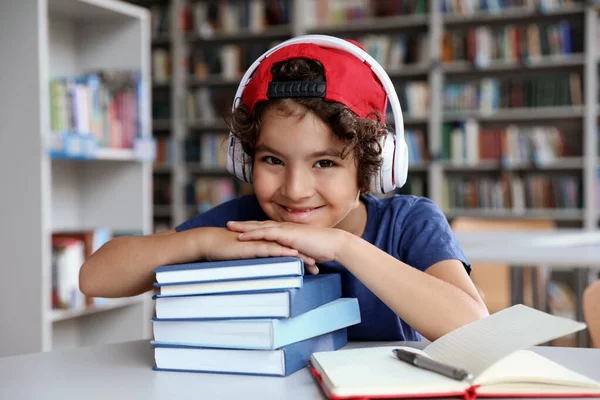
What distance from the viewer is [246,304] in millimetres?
797

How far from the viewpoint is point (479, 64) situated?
4.40m

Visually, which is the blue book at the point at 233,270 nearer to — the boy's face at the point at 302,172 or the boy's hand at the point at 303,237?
the boy's hand at the point at 303,237

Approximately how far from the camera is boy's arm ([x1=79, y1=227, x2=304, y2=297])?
94 cm

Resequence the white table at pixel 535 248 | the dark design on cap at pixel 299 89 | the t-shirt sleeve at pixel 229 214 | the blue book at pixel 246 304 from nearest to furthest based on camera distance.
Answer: the blue book at pixel 246 304, the dark design on cap at pixel 299 89, the t-shirt sleeve at pixel 229 214, the white table at pixel 535 248

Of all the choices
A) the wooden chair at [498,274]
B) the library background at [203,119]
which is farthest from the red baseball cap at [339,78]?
the wooden chair at [498,274]

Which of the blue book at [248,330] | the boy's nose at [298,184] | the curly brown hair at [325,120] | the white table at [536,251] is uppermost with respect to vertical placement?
the curly brown hair at [325,120]

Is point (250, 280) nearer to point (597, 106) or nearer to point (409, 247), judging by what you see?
point (409, 247)

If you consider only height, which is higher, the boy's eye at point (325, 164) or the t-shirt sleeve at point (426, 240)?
the boy's eye at point (325, 164)

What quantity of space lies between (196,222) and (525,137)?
3.58 m

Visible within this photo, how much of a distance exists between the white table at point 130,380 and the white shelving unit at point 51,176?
1.31 meters

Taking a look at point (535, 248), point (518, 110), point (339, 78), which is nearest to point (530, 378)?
point (339, 78)

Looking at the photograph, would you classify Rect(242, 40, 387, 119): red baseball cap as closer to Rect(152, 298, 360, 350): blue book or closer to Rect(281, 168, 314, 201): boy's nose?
Rect(281, 168, 314, 201): boy's nose

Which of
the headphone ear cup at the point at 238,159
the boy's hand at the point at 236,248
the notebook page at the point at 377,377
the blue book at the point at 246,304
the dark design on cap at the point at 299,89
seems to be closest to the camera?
the notebook page at the point at 377,377

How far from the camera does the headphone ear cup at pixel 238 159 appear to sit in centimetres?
117
